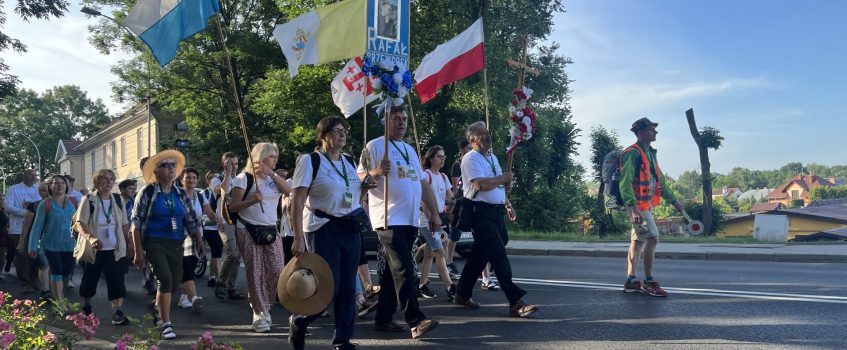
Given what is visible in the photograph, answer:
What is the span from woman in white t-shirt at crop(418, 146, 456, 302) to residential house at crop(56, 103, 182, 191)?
29.8 metres

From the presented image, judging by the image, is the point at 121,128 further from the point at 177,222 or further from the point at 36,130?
the point at 177,222

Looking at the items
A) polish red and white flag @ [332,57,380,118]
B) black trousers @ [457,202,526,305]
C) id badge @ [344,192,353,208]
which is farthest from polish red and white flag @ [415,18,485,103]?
id badge @ [344,192,353,208]

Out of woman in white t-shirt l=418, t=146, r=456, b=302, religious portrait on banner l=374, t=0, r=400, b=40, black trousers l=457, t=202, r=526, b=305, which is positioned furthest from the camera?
religious portrait on banner l=374, t=0, r=400, b=40

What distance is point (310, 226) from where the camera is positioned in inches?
223

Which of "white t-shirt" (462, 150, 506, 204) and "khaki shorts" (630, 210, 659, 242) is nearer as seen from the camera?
"white t-shirt" (462, 150, 506, 204)

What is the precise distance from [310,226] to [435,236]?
334cm

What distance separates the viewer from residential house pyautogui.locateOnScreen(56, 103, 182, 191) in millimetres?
46622

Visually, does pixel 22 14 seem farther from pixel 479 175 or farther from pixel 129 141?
pixel 129 141

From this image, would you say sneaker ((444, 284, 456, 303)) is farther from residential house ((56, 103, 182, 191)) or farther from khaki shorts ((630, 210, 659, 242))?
residential house ((56, 103, 182, 191))

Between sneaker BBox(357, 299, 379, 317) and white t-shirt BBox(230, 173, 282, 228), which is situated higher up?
white t-shirt BBox(230, 173, 282, 228)

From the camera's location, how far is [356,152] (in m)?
32.0

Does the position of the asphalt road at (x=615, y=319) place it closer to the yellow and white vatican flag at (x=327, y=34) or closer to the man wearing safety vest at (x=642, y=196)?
the man wearing safety vest at (x=642, y=196)

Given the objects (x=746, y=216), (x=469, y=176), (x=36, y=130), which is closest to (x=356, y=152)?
(x=469, y=176)

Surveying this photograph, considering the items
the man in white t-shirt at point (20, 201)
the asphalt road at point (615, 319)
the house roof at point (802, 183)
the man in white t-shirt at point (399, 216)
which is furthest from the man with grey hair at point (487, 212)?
the house roof at point (802, 183)
